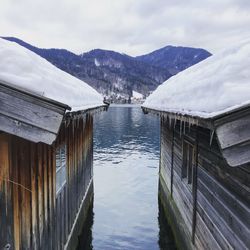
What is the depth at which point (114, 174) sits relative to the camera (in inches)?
995

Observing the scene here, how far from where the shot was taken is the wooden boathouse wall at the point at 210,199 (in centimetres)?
493

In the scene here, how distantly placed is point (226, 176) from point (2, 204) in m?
3.53

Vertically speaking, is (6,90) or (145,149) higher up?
(6,90)

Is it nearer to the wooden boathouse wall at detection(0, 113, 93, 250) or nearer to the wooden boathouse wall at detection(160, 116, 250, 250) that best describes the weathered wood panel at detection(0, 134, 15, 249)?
the wooden boathouse wall at detection(0, 113, 93, 250)

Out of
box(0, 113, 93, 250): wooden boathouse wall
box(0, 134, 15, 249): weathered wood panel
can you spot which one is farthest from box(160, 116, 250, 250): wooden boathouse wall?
box(0, 134, 15, 249): weathered wood panel

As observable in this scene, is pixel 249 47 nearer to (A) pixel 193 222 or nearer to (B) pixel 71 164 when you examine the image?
(A) pixel 193 222

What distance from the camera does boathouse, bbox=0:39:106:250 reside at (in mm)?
3531

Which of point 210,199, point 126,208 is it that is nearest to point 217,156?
point 210,199

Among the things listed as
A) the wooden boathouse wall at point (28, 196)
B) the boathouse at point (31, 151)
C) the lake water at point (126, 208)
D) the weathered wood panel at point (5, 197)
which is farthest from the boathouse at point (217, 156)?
the lake water at point (126, 208)

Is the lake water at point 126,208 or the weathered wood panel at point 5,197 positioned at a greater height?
the weathered wood panel at point 5,197

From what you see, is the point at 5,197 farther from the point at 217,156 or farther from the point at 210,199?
the point at 210,199

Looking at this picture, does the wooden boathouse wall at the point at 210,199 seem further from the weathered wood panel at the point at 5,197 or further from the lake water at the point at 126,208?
the weathered wood panel at the point at 5,197

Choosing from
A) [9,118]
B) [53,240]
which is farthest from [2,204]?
[53,240]

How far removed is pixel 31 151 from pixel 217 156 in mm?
3298
